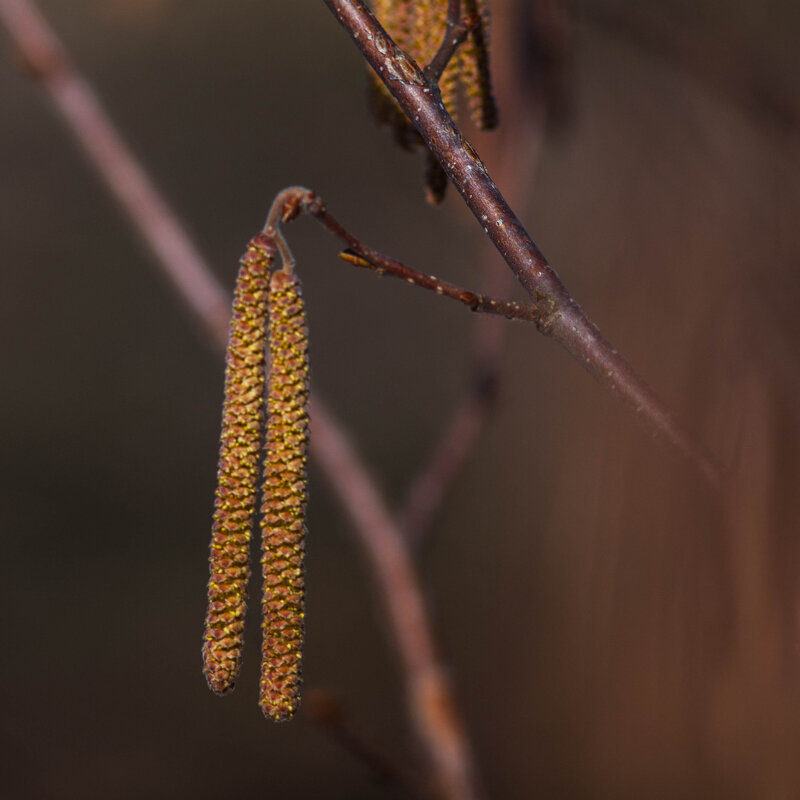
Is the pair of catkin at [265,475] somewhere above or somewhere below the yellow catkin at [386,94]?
below

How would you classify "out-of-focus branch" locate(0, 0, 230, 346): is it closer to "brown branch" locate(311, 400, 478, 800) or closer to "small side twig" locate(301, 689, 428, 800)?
"brown branch" locate(311, 400, 478, 800)

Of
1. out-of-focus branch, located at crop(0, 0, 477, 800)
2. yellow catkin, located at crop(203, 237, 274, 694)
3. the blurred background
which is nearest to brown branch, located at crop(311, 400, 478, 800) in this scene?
out-of-focus branch, located at crop(0, 0, 477, 800)

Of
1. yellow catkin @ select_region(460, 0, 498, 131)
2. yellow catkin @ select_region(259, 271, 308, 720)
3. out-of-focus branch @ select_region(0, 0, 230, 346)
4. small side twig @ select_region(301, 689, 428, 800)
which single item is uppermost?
out-of-focus branch @ select_region(0, 0, 230, 346)

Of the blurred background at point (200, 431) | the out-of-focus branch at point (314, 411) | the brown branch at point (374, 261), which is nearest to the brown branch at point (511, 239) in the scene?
the brown branch at point (374, 261)

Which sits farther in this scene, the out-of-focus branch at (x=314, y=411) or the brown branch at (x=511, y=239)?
the out-of-focus branch at (x=314, y=411)

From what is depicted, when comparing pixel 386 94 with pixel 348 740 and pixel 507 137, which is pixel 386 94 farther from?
pixel 348 740

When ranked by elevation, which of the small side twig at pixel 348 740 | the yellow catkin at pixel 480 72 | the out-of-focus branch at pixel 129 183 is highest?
the out-of-focus branch at pixel 129 183

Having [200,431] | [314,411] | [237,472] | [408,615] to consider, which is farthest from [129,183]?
[200,431]

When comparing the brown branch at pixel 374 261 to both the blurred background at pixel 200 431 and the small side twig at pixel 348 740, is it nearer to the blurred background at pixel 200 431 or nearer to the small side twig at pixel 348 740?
the small side twig at pixel 348 740
